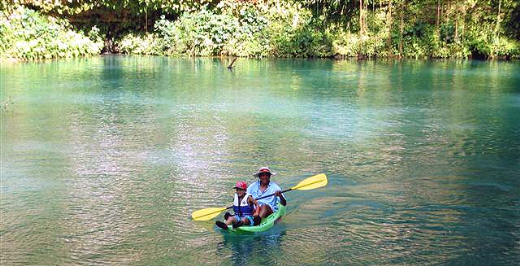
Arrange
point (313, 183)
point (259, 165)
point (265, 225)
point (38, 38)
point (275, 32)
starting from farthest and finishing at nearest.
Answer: point (275, 32), point (38, 38), point (259, 165), point (313, 183), point (265, 225)

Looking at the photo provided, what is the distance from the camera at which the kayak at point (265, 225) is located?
9836 mm

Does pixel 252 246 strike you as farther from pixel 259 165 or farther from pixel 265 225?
pixel 259 165

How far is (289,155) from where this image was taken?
586 inches

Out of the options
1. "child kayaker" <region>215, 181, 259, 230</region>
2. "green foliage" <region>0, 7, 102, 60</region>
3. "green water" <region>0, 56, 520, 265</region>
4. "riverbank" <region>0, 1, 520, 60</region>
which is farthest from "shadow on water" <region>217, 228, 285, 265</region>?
"riverbank" <region>0, 1, 520, 60</region>

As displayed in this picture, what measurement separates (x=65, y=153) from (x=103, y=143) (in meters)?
1.22

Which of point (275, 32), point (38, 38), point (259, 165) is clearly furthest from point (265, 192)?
point (275, 32)

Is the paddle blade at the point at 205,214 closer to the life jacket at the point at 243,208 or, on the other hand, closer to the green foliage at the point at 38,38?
the life jacket at the point at 243,208

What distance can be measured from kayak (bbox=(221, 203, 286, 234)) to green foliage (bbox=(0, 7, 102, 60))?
99.9 ft

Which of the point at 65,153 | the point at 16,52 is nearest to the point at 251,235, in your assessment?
the point at 65,153

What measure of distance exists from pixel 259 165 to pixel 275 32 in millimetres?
29932

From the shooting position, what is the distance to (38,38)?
39.9 metres

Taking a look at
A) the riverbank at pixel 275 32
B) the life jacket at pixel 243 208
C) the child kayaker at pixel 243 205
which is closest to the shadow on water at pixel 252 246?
the child kayaker at pixel 243 205

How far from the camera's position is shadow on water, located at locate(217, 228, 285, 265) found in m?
9.13

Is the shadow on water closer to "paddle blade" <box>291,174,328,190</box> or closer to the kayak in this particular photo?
the kayak
